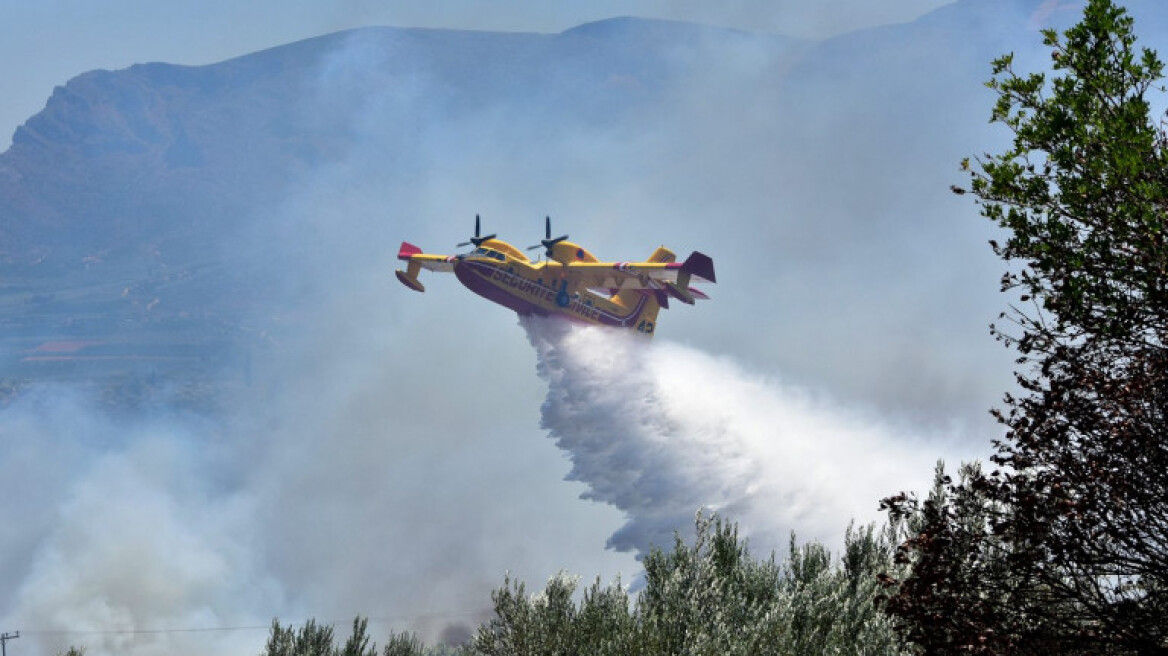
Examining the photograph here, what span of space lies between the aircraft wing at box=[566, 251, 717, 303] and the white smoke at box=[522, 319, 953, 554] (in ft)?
15.0

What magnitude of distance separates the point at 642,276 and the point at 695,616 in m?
63.9

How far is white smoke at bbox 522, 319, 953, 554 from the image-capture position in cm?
8894

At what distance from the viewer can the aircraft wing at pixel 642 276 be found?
265ft

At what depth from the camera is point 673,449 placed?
91062mm

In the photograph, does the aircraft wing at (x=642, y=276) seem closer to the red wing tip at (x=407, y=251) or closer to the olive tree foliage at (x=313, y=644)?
the red wing tip at (x=407, y=251)

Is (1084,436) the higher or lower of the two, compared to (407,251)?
lower

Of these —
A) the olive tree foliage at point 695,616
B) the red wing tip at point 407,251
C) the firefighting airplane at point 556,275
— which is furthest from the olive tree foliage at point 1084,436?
the red wing tip at point 407,251

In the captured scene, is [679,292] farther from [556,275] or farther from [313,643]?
[313,643]

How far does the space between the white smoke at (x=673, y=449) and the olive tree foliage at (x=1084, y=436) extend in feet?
231

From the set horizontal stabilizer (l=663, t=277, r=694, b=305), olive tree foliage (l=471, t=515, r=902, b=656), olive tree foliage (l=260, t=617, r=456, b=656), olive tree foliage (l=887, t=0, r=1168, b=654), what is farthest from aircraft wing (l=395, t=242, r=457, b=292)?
olive tree foliage (l=887, t=0, r=1168, b=654)

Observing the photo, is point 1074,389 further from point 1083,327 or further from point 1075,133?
point 1075,133

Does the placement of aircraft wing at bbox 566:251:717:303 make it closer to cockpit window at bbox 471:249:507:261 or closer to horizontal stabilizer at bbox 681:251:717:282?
horizontal stabilizer at bbox 681:251:717:282

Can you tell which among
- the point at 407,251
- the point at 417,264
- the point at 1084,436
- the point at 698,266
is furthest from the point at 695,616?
the point at 407,251

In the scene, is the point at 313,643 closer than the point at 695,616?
No
